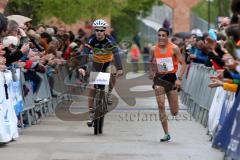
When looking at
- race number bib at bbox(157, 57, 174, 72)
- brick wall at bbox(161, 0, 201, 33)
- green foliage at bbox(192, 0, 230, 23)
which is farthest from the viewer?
green foliage at bbox(192, 0, 230, 23)

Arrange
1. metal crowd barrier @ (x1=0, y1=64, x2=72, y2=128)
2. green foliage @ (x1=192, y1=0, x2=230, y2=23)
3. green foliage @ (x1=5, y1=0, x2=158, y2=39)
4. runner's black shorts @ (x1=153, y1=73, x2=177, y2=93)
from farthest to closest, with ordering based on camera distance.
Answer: green foliage @ (x1=192, y1=0, x2=230, y2=23)
green foliage @ (x1=5, y1=0, x2=158, y2=39)
metal crowd barrier @ (x1=0, y1=64, x2=72, y2=128)
runner's black shorts @ (x1=153, y1=73, x2=177, y2=93)

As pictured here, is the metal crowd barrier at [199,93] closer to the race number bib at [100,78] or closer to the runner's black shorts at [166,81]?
the runner's black shorts at [166,81]

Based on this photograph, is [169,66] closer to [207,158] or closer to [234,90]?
[207,158]

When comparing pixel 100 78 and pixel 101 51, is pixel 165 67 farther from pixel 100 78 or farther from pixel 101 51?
pixel 101 51

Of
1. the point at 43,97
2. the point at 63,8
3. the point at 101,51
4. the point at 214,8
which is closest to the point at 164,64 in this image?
the point at 101,51

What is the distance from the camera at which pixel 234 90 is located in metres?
11.3

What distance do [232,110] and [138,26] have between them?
58.4 metres

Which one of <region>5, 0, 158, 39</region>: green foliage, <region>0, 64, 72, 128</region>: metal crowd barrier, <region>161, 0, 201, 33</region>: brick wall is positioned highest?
<region>161, 0, 201, 33</region>: brick wall

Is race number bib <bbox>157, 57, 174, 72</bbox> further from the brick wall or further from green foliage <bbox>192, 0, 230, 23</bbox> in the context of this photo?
the brick wall

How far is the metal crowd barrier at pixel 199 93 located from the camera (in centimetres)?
1945

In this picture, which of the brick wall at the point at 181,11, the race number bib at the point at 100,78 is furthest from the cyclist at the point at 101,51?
the brick wall at the point at 181,11

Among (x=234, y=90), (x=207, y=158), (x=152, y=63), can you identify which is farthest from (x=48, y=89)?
(x=234, y=90)

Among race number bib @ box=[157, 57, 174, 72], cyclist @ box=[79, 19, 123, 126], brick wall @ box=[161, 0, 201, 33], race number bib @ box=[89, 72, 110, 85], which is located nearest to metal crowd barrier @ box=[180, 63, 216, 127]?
race number bib @ box=[157, 57, 174, 72]

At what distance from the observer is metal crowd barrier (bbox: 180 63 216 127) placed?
63.8ft
